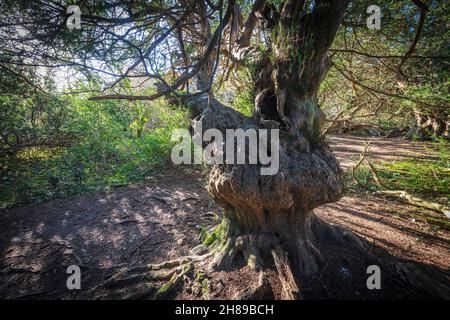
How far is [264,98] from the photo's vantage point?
2.24 m

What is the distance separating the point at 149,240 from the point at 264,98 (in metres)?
2.76

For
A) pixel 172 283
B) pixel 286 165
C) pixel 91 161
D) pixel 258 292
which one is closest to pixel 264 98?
pixel 286 165

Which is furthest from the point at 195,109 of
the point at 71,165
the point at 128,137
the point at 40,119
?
the point at 40,119

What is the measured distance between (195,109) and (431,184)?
5.38 metres

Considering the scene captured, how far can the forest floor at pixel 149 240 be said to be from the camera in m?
2.14

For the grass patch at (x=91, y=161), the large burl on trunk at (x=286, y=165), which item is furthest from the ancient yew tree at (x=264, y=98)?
the grass patch at (x=91, y=161)

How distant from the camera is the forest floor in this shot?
7.02ft

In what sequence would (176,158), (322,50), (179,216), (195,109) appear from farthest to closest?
(176,158)
(179,216)
(195,109)
(322,50)

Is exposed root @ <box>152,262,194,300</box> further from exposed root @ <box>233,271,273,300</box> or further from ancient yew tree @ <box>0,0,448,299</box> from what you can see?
exposed root @ <box>233,271,273,300</box>

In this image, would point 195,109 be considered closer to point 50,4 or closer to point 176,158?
point 50,4

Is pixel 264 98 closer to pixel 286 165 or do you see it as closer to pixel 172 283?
pixel 286 165

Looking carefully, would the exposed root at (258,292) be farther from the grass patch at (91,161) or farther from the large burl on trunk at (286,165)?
the grass patch at (91,161)

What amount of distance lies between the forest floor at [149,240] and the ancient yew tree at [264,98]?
0.25 meters

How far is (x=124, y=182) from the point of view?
5.77 m
